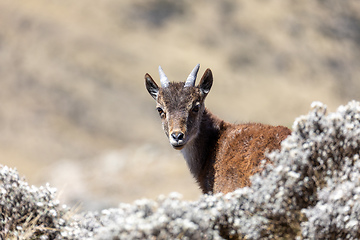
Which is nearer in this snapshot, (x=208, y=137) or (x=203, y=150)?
(x=203, y=150)

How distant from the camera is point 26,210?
297 inches

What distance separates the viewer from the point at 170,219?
6254 millimetres

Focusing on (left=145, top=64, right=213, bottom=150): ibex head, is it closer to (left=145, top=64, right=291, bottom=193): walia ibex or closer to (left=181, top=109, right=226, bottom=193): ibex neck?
(left=145, top=64, right=291, bottom=193): walia ibex

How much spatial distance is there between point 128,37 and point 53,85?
598 inches

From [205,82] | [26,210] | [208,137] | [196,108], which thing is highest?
[205,82]

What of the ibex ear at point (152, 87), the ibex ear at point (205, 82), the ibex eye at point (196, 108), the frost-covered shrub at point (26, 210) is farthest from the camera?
the ibex ear at point (152, 87)

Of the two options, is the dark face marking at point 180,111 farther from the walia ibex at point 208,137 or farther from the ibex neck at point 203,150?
the ibex neck at point 203,150

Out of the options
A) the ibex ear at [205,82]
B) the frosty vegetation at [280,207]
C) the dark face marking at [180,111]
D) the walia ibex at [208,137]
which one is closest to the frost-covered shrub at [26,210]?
the frosty vegetation at [280,207]

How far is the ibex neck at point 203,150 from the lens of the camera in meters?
10.3

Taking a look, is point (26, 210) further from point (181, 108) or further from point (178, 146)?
point (181, 108)

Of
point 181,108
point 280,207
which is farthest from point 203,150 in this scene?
point 280,207

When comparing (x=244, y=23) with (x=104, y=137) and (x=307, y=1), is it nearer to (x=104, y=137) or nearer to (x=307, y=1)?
(x=307, y=1)

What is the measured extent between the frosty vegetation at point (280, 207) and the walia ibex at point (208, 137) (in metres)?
1.79

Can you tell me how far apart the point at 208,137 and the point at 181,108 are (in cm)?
66
